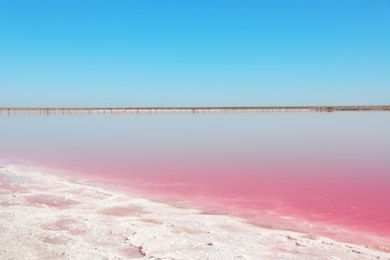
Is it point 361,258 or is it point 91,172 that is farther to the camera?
point 91,172

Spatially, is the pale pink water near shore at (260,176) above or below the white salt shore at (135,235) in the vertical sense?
below

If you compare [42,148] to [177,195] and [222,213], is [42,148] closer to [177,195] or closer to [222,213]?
[177,195]

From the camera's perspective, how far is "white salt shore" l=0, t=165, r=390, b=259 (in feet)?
11.9

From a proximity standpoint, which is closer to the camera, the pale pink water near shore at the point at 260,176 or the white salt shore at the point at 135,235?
the white salt shore at the point at 135,235

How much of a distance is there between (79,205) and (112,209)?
20.9 inches

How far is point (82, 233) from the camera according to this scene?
418 centimetres

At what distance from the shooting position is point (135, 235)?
413 centimetres

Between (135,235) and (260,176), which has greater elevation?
(135,235)

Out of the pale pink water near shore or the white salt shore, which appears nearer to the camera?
the white salt shore

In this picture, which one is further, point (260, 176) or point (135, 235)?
point (260, 176)

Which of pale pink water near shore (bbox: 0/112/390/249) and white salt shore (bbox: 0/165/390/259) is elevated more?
white salt shore (bbox: 0/165/390/259)

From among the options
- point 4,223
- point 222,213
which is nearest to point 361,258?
point 222,213

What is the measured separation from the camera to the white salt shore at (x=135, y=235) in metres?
3.63

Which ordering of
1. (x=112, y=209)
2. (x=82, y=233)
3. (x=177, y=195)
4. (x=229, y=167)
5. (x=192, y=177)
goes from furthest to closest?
(x=229, y=167) → (x=192, y=177) → (x=177, y=195) → (x=112, y=209) → (x=82, y=233)
